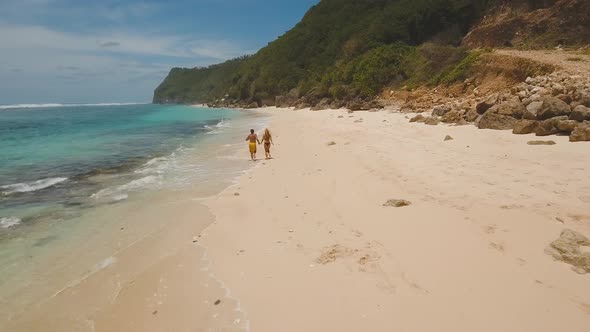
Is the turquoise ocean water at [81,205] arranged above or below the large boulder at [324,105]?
below

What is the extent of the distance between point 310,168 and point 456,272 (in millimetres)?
7716

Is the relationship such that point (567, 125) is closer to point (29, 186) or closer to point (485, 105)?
point (485, 105)

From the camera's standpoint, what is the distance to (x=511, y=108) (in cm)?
1509

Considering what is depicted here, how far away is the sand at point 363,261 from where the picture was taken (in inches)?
157

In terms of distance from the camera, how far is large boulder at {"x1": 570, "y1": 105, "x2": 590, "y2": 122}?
12117mm

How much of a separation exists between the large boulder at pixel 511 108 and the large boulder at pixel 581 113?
2.24 m

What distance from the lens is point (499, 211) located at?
6332 millimetres

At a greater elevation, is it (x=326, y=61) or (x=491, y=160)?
(x=326, y=61)

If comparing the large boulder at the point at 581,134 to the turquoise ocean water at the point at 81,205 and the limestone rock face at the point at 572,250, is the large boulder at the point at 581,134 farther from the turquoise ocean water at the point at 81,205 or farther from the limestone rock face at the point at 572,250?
the turquoise ocean water at the point at 81,205

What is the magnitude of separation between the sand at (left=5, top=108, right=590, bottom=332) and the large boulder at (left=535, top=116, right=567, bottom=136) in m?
3.09

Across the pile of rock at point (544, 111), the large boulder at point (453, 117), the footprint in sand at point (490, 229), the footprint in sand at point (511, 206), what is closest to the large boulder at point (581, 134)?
the pile of rock at point (544, 111)

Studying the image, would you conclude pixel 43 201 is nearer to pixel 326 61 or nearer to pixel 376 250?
pixel 376 250

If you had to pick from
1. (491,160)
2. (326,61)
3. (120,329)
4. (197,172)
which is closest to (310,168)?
(197,172)

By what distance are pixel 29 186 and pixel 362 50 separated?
54.0 metres
